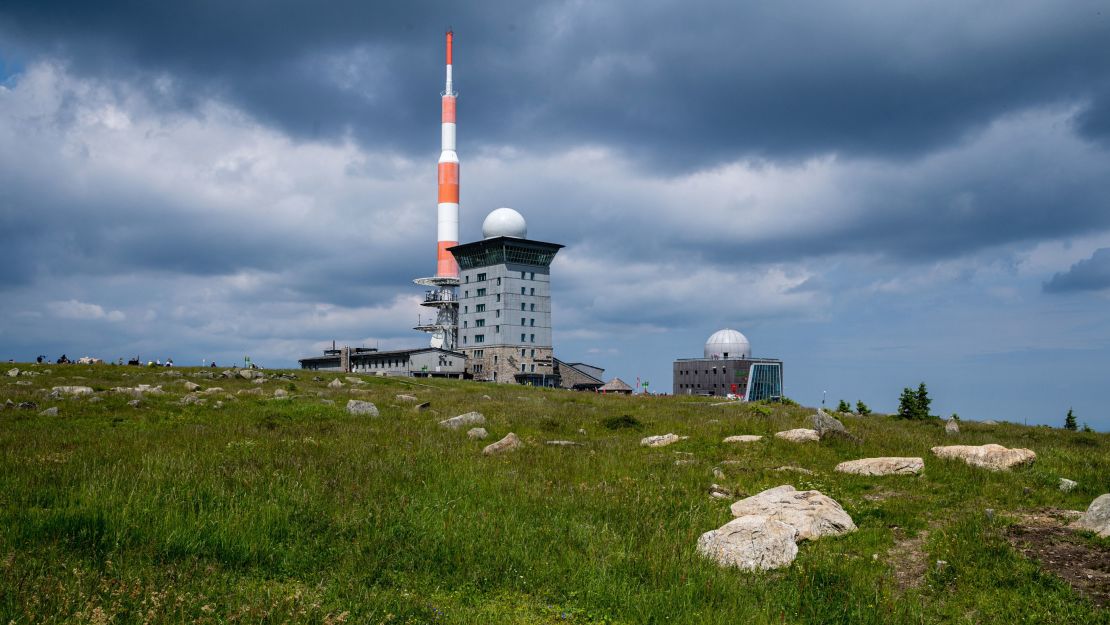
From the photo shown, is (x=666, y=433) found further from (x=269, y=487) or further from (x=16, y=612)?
(x=16, y=612)

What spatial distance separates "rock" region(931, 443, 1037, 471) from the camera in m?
13.4

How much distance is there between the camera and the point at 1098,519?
9391 millimetres

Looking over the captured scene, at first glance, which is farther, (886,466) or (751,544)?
(886,466)

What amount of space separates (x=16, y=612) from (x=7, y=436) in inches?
429

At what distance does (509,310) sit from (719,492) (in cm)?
9743

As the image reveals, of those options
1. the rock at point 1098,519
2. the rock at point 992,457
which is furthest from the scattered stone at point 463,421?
the rock at point 1098,519

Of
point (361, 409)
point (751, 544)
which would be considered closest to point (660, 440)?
point (751, 544)

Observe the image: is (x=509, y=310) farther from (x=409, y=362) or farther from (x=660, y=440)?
(x=660, y=440)

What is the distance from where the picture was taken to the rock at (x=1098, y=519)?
30.3ft

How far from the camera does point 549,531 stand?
30.1 ft

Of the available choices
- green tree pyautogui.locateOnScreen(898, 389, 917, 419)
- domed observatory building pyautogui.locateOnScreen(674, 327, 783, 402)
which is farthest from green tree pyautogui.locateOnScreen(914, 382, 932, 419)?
domed observatory building pyautogui.locateOnScreen(674, 327, 783, 402)

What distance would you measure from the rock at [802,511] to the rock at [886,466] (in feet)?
9.67

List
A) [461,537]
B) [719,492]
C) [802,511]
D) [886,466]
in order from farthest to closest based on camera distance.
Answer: [886,466] → [719,492] → [802,511] → [461,537]

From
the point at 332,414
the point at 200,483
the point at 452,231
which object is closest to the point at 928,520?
the point at 200,483
